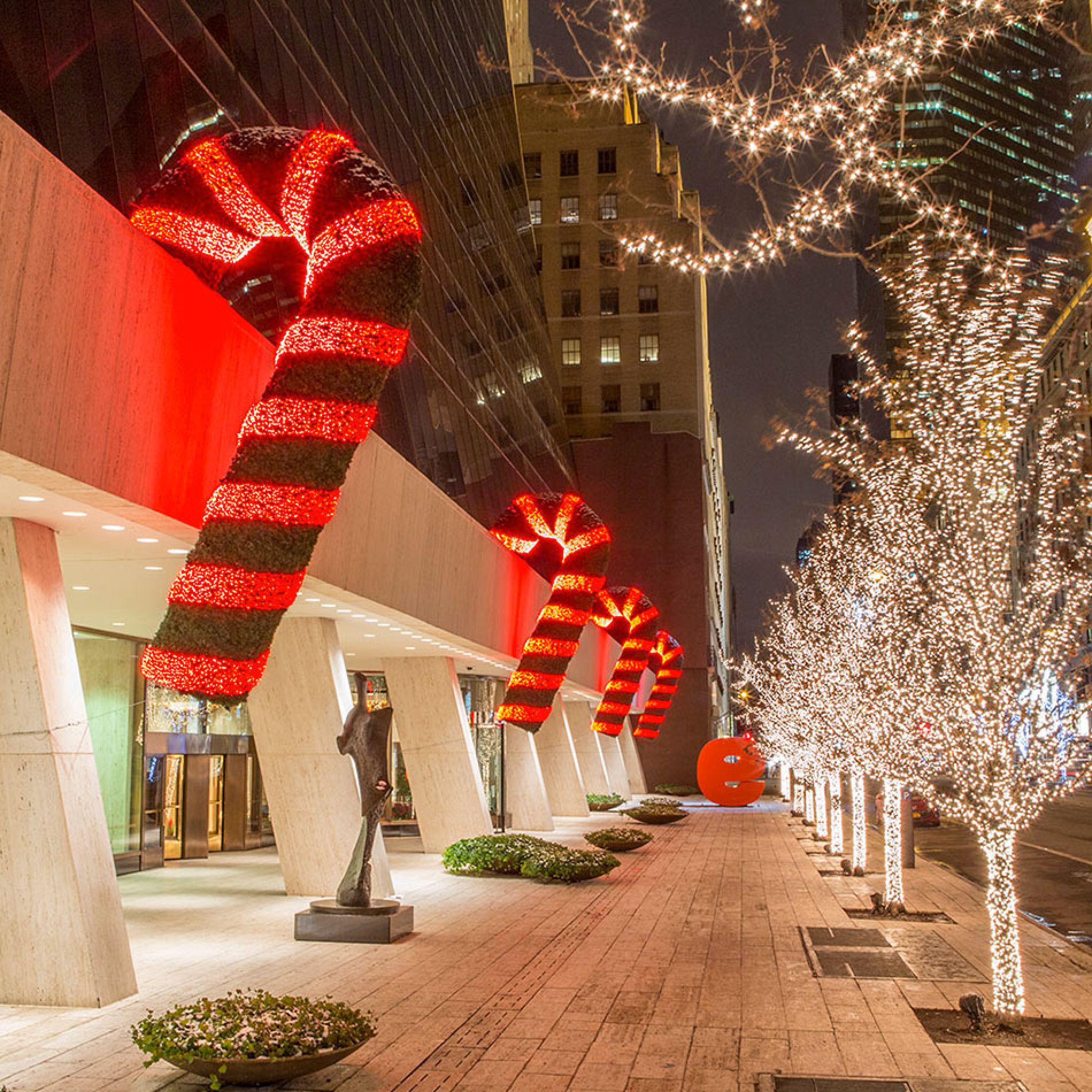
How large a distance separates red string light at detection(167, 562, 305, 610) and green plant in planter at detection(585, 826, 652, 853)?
16.3m

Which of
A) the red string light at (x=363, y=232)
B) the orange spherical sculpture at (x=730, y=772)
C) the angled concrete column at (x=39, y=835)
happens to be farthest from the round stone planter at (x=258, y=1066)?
the orange spherical sculpture at (x=730, y=772)

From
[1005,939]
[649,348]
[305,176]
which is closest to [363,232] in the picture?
[305,176]

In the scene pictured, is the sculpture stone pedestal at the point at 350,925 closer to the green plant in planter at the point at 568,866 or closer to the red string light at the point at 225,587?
the red string light at the point at 225,587

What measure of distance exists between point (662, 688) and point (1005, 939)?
4558 centimetres

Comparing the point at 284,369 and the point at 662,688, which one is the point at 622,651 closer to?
the point at 662,688

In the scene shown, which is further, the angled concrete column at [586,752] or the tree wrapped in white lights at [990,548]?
the angled concrete column at [586,752]

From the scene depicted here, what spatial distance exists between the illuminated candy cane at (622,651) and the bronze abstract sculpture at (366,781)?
24036 millimetres

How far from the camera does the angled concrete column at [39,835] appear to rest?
10312 mm

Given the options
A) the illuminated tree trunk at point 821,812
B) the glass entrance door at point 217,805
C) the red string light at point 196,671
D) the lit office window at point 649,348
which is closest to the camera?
the red string light at point 196,671

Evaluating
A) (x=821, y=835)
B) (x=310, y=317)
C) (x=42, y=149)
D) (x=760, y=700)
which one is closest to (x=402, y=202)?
(x=310, y=317)

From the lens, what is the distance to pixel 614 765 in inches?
2010

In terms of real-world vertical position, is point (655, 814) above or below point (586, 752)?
below

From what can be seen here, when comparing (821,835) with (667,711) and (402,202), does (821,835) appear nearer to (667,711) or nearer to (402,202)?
(402,202)

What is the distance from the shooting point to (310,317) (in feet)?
35.4
